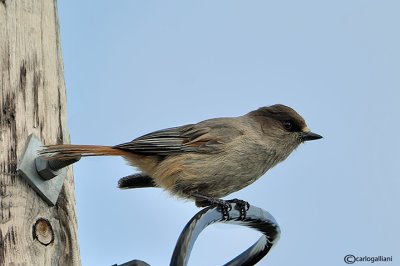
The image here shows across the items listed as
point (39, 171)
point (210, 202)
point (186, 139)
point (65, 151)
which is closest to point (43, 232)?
point (39, 171)

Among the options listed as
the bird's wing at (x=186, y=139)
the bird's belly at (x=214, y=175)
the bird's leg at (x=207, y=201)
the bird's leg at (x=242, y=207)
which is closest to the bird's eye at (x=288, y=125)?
the bird's wing at (x=186, y=139)

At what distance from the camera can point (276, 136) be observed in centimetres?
655

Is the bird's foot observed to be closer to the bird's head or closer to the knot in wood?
the bird's head

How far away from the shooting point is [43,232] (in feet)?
12.6

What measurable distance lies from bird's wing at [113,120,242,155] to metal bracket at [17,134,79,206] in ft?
5.16

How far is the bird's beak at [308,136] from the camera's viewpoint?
6.73 meters

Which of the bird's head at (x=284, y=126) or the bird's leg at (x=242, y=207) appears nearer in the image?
the bird's leg at (x=242, y=207)

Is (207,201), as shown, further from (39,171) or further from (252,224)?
(39,171)

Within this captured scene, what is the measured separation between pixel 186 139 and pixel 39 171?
2291mm

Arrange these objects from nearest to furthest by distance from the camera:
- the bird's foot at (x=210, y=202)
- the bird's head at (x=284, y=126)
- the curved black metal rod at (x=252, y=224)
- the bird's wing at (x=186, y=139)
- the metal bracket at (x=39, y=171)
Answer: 1. the metal bracket at (x=39, y=171)
2. the curved black metal rod at (x=252, y=224)
3. the bird's foot at (x=210, y=202)
4. the bird's wing at (x=186, y=139)
5. the bird's head at (x=284, y=126)

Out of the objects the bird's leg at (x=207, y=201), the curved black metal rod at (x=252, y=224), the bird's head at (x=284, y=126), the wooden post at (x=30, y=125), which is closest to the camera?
the wooden post at (x=30, y=125)

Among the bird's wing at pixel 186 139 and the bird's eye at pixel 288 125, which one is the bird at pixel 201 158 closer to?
the bird's wing at pixel 186 139

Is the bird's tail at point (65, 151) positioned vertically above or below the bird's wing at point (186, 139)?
below

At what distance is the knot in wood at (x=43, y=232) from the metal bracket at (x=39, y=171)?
0.44 ft
